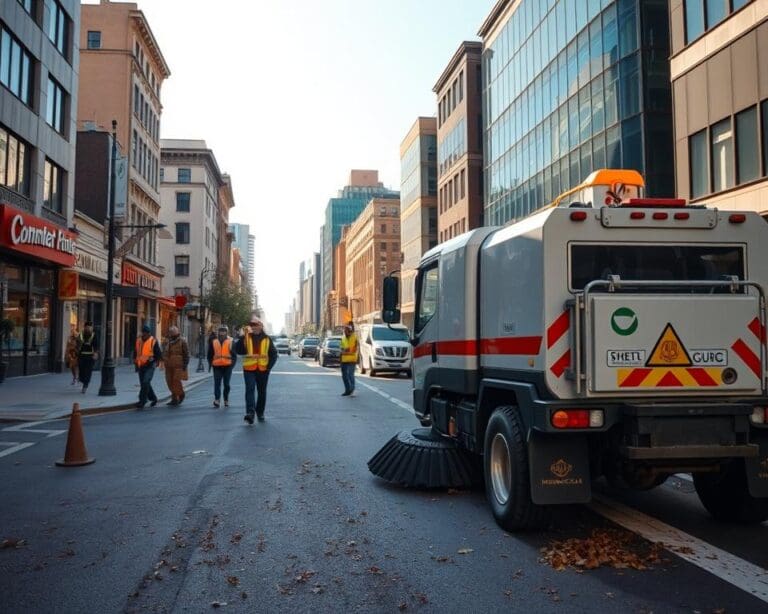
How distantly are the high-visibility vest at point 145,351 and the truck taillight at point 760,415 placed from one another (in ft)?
A: 42.5

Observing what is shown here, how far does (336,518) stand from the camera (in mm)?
5973

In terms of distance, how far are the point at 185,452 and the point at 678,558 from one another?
6569 mm

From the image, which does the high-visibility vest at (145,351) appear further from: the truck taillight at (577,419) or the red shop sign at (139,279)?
the red shop sign at (139,279)

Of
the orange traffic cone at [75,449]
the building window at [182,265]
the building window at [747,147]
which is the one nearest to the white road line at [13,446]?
the orange traffic cone at [75,449]

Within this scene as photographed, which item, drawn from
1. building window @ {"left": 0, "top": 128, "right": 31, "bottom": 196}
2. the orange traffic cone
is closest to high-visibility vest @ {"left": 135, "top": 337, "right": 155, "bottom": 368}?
the orange traffic cone

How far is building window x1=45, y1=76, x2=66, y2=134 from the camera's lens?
83.1ft

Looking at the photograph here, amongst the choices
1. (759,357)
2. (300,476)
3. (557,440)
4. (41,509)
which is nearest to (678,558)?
(557,440)

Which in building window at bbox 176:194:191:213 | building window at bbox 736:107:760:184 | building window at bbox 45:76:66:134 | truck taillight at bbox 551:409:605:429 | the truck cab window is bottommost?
truck taillight at bbox 551:409:605:429

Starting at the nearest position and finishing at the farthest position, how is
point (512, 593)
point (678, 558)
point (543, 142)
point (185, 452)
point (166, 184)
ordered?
1. point (512, 593)
2. point (678, 558)
3. point (185, 452)
4. point (543, 142)
5. point (166, 184)

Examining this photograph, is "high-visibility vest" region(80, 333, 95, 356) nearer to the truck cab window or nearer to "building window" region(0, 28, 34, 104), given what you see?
"building window" region(0, 28, 34, 104)

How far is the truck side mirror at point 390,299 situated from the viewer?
29.0 ft

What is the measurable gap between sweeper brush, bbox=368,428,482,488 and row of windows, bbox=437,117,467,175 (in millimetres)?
48420

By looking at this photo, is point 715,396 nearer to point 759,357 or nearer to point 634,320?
point 759,357

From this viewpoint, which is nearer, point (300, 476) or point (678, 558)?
point (678, 558)
